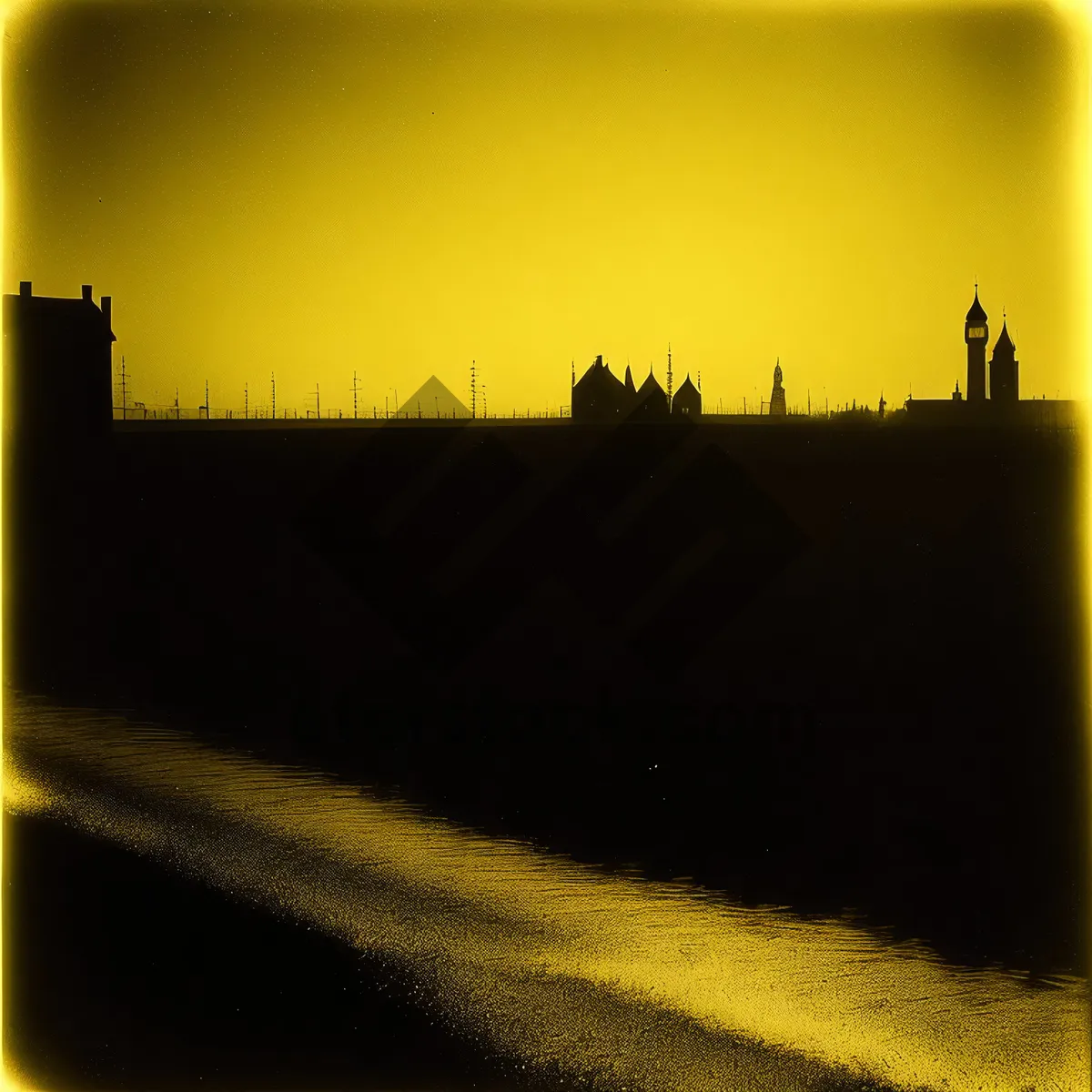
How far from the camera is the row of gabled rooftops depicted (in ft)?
454

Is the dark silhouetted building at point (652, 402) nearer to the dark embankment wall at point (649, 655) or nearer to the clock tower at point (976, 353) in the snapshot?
the clock tower at point (976, 353)

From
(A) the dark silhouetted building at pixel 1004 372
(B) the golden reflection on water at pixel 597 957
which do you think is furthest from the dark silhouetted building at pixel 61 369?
(A) the dark silhouetted building at pixel 1004 372

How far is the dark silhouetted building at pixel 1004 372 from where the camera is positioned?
384ft

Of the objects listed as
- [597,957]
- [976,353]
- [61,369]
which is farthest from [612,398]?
[597,957]

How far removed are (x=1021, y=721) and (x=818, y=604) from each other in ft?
46.6

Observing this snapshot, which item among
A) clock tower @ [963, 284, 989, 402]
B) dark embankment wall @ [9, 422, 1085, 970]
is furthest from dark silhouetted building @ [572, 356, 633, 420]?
dark embankment wall @ [9, 422, 1085, 970]

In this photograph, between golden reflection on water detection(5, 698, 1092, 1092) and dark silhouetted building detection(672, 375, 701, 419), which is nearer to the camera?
golden reflection on water detection(5, 698, 1092, 1092)

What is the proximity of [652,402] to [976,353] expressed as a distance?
37.0 metres

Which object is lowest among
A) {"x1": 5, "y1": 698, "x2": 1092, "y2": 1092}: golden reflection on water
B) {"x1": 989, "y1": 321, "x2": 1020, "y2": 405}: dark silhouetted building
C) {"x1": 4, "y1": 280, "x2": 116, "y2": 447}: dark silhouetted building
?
{"x1": 5, "y1": 698, "x2": 1092, "y2": 1092}: golden reflection on water

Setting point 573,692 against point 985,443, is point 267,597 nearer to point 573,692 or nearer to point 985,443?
point 573,692

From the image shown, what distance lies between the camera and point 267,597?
123ft

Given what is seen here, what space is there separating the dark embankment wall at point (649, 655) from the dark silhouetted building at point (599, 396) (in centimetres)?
6693

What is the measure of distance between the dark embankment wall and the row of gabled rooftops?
67.4m

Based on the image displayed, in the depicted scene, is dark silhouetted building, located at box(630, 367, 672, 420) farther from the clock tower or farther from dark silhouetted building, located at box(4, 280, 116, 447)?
dark silhouetted building, located at box(4, 280, 116, 447)
